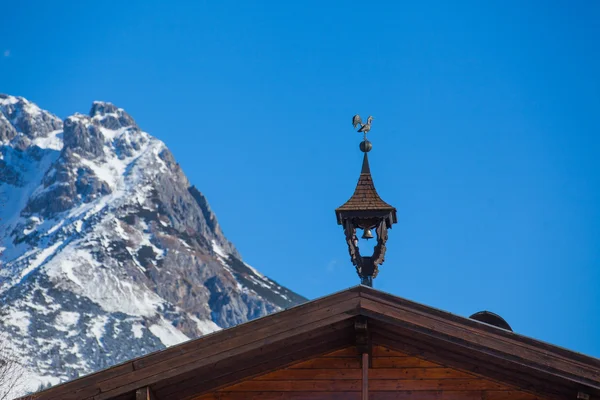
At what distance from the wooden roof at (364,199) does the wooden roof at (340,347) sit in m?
4.23

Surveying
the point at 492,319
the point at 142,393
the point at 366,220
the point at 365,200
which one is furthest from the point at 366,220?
the point at 142,393

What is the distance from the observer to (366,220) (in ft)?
57.5

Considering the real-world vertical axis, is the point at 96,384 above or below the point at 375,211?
below

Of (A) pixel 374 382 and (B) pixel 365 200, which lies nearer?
(A) pixel 374 382

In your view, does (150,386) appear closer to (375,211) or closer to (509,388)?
(509,388)

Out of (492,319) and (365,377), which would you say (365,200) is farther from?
(365,377)

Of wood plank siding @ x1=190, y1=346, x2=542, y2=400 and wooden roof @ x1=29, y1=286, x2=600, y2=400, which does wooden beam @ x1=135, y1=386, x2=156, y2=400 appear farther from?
wood plank siding @ x1=190, y1=346, x2=542, y2=400

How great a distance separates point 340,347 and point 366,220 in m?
4.35

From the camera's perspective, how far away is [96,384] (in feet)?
41.3

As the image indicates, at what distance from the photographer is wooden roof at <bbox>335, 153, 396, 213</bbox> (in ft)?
57.0

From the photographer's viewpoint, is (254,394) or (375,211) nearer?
(254,394)

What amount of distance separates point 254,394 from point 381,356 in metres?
1.61

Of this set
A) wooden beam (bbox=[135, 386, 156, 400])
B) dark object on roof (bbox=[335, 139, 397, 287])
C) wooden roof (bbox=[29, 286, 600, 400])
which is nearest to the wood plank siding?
wooden roof (bbox=[29, 286, 600, 400])

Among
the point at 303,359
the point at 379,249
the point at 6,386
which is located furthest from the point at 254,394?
the point at 6,386
